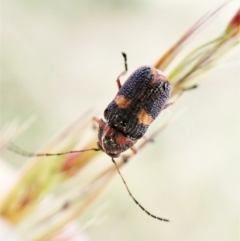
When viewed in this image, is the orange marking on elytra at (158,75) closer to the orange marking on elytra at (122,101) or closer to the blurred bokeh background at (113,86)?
the orange marking on elytra at (122,101)

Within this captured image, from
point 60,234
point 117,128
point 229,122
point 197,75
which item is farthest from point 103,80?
point 197,75

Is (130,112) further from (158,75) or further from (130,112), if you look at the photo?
(158,75)

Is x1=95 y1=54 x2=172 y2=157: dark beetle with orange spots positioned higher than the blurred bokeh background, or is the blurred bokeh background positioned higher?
x1=95 y1=54 x2=172 y2=157: dark beetle with orange spots

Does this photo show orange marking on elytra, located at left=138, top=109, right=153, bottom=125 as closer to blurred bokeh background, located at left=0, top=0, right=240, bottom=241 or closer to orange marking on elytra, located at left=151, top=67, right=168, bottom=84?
orange marking on elytra, located at left=151, top=67, right=168, bottom=84

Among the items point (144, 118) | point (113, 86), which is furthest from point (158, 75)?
point (113, 86)

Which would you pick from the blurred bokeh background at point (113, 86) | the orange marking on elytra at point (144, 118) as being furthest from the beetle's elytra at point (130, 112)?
the blurred bokeh background at point (113, 86)

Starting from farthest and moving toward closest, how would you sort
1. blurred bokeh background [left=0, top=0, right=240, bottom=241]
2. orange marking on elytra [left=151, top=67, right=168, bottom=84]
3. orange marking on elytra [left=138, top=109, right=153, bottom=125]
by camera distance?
1. blurred bokeh background [left=0, top=0, right=240, bottom=241]
2. orange marking on elytra [left=138, top=109, right=153, bottom=125]
3. orange marking on elytra [left=151, top=67, right=168, bottom=84]

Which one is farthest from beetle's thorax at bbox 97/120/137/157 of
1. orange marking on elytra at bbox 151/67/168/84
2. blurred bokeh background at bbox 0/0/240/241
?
blurred bokeh background at bbox 0/0/240/241
